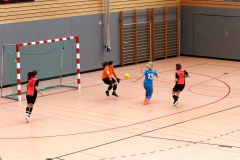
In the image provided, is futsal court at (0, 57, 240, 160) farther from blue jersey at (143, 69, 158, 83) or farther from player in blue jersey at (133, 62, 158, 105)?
blue jersey at (143, 69, 158, 83)

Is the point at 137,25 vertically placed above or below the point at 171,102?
above

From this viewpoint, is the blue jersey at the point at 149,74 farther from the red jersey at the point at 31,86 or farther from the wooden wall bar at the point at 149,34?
the wooden wall bar at the point at 149,34

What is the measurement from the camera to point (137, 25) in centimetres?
3112

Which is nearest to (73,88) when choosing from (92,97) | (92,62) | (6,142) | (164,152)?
(92,97)

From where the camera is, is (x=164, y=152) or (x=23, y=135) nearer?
(x=164, y=152)

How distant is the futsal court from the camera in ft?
51.3

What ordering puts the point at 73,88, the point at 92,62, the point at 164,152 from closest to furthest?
the point at 164,152
the point at 73,88
the point at 92,62

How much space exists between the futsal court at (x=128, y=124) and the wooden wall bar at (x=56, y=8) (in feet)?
11.7

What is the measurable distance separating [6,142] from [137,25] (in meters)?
15.6

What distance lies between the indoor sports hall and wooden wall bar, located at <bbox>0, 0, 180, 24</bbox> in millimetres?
48

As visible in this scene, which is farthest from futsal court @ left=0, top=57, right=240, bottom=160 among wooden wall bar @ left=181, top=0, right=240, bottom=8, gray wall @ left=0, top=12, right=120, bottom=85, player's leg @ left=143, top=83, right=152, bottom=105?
wooden wall bar @ left=181, top=0, right=240, bottom=8

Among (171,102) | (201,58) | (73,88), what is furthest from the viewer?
(201,58)

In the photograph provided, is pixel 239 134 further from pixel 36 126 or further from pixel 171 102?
pixel 36 126

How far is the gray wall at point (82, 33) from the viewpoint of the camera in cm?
2589
